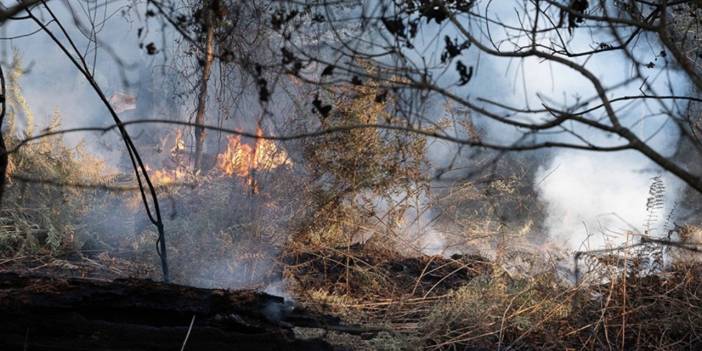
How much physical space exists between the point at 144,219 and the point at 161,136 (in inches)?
124

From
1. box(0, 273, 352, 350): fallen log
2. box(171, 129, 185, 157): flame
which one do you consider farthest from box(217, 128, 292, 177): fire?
box(0, 273, 352, 350): fallen log

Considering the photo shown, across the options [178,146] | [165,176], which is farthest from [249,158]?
[165,176]

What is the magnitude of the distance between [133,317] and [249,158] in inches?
171

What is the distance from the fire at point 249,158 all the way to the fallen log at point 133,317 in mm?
2882

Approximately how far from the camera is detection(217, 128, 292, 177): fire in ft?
24.7

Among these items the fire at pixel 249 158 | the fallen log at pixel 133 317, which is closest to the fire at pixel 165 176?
the fire at pixel 249 158

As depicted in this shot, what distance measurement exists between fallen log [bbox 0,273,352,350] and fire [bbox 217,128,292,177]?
2.88m

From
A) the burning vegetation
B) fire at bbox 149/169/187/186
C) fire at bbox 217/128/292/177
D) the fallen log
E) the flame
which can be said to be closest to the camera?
the fallen log

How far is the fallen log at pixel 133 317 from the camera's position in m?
3.64

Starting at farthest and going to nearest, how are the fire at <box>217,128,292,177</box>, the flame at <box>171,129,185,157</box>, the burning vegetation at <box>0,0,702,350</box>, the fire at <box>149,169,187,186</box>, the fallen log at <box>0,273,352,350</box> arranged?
the flame at <box>171,129,185,157</box>
the fire at <box>149,169,187,186</box>
the fire at <box>217,128,292,177</box>
the burning vegetation at <box>0,0,702,350</box>
the fallen log at <box>0,273,352,350</box>

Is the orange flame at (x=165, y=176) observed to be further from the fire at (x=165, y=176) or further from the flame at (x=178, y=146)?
the flame at (x=178, y=146)

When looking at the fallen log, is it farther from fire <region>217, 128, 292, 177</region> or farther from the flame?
the flame

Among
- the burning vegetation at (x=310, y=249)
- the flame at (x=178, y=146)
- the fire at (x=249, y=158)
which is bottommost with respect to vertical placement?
the burning vegetation at (x=310, y=249)

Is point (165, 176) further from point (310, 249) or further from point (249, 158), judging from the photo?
point (310, 249)
